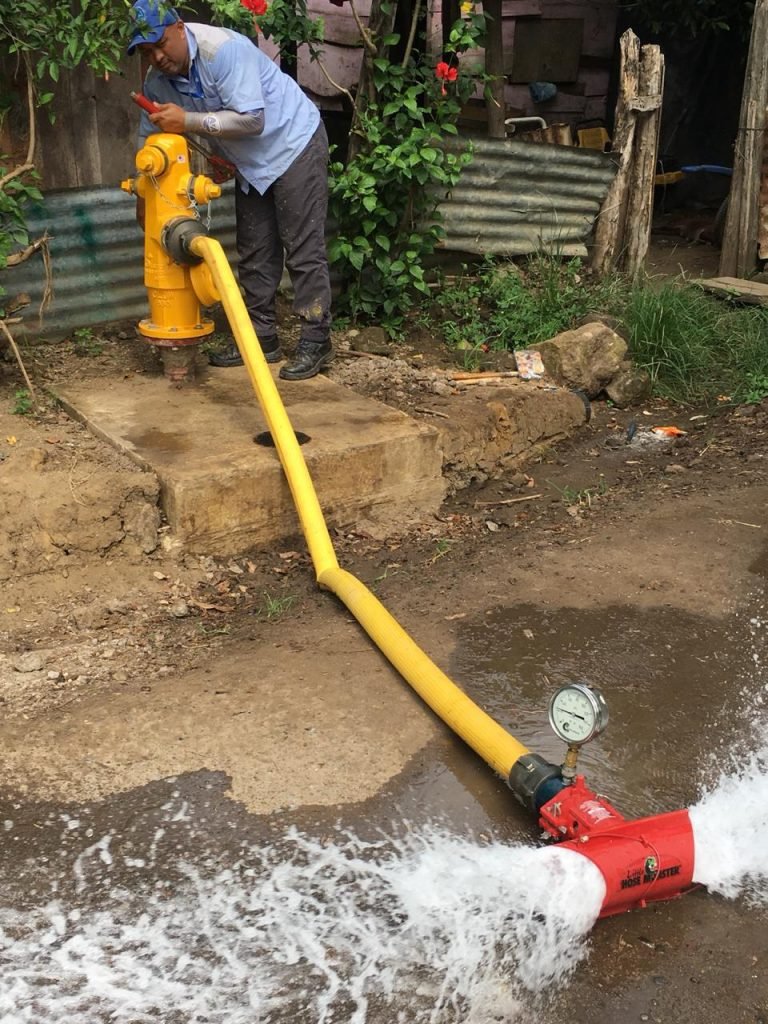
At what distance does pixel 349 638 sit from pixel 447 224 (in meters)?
3.41

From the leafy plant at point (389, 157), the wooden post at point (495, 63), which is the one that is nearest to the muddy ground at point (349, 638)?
the leafy plant at point (389, 157)

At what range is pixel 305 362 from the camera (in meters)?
4.52

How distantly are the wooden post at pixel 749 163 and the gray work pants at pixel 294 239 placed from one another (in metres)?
3.25

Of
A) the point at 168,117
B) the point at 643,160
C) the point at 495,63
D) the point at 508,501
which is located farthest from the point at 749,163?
the point at 168,117

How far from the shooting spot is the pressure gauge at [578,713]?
2092mm

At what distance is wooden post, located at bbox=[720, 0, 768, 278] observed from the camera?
20.0ft

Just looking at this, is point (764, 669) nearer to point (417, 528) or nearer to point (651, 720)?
point (651, 720)

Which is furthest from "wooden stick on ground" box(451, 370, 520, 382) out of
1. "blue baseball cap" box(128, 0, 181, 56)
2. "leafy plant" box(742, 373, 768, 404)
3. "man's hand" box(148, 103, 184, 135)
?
"blue baseball cap" box(128, 0, 181, 56)

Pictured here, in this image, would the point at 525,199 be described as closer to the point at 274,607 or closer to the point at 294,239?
the point at 294,239

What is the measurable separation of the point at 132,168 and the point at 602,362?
2623 millimetres

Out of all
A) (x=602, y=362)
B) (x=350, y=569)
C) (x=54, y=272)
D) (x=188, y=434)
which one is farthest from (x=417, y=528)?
(x=54, y=272)

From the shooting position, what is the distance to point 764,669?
3027mm

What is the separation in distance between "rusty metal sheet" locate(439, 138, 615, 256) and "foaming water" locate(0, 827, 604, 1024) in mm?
4251

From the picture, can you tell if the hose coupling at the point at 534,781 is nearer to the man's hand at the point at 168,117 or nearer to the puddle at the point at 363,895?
the puddle at the point at 363,895
